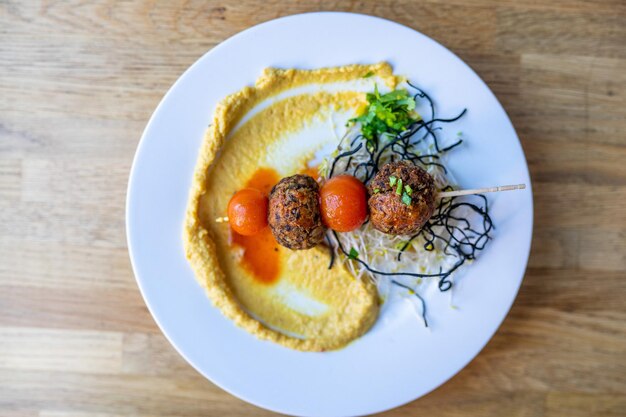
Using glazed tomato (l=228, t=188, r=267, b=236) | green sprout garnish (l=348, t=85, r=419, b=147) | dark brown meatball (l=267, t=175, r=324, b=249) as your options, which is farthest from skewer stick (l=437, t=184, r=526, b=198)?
glazed tomato (l=228, t=188, r=267, b=236)

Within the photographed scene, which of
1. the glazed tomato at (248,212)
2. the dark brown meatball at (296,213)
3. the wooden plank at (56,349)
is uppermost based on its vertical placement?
the dark brown meatball at (296,213)

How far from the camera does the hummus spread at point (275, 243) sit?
3500mm

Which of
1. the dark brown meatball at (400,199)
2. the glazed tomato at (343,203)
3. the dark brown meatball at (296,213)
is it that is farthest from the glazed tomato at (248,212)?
the dark brown meatball at (400,199)

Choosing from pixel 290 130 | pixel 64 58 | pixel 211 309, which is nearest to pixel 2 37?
pixel 64 58

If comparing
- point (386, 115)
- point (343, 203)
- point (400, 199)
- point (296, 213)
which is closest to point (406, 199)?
point (400, 199)

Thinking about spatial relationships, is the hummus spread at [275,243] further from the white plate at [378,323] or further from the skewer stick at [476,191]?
the skewer stick at [476,191]

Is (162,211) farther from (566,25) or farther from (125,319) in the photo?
(566,25)

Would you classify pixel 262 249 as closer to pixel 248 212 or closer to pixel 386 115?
pixel 248 212

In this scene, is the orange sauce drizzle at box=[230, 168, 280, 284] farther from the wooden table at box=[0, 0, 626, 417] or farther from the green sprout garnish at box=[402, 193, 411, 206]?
the green sprout garnish at box=[402, 193, 411, 206]

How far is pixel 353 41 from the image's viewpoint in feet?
11.3

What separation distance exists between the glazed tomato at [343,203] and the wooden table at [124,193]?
1478 millimetres

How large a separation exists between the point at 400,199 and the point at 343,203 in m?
0.35

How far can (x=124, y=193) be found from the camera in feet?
12.2

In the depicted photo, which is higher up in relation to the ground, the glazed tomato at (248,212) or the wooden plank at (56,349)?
the glazed tomato at (248,212)
